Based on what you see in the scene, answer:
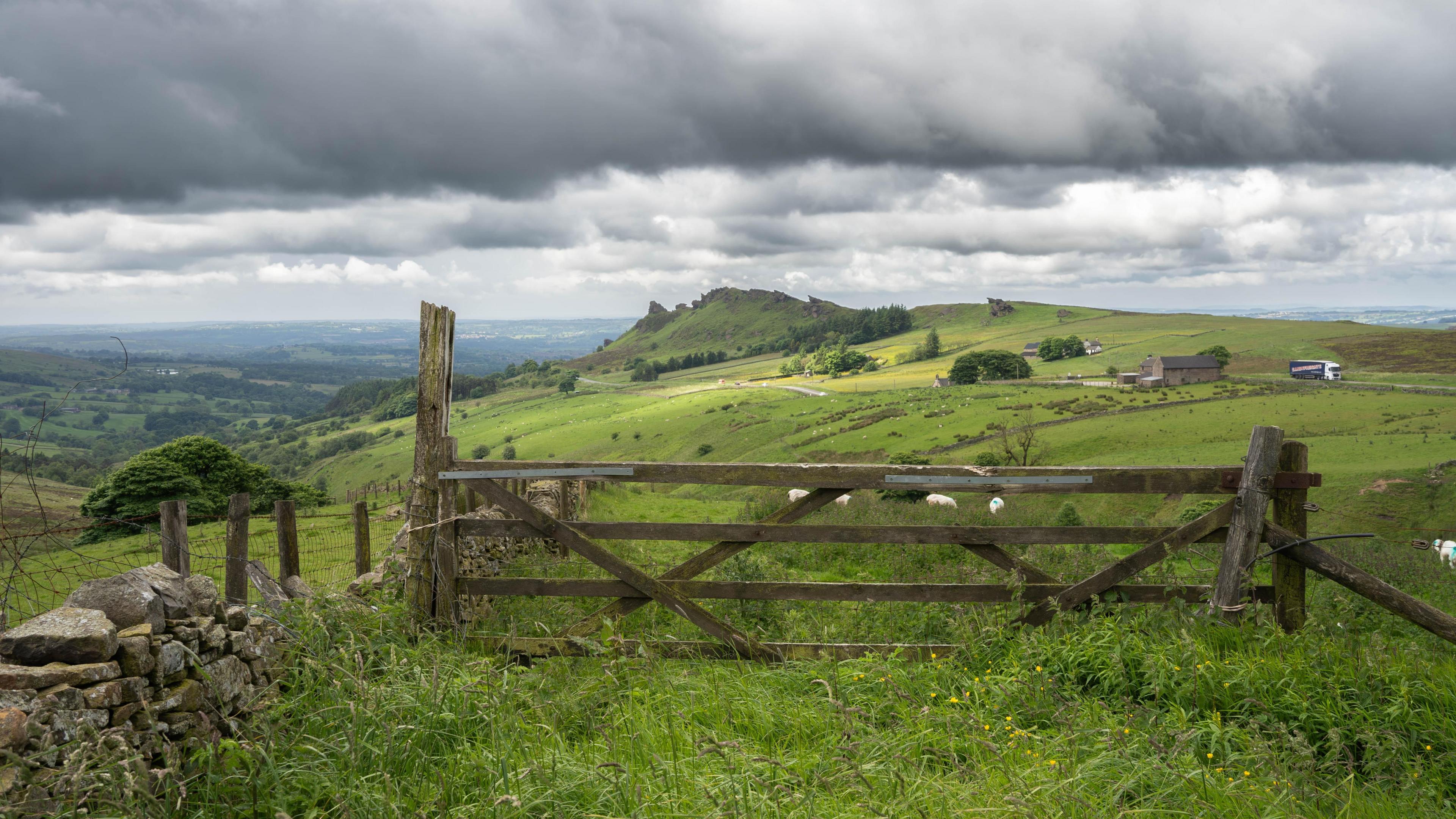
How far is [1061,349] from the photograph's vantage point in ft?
491

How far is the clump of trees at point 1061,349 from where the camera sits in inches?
5876

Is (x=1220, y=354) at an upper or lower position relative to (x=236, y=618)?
upper

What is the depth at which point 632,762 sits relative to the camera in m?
3.62

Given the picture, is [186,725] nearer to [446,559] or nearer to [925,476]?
[446,559]

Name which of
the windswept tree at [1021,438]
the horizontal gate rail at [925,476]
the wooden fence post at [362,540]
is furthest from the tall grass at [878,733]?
the windswept tree at [1021,438]

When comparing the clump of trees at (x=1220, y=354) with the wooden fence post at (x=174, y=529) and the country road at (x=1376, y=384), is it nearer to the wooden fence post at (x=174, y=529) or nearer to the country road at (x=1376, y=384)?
the country road at (x=1376, y=384)

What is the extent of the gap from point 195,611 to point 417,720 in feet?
4.41

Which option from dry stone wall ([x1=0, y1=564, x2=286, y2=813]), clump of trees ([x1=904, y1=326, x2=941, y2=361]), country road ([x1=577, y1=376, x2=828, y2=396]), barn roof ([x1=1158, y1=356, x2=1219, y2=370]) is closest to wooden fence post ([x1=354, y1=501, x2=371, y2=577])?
dry stone wall ([x1=0, y1=564, x2=286, y2=813])

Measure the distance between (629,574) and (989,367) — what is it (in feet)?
424

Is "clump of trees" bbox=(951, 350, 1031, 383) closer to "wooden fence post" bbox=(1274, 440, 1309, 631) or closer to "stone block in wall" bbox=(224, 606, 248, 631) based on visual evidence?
"wooden fence post" bbox=(1274, 440, 1309, 631)

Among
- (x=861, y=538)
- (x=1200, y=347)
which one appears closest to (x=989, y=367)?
(x=1200, y=347)

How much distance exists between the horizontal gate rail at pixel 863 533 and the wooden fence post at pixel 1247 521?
0.21 m

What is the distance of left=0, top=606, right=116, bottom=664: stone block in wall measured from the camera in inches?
131

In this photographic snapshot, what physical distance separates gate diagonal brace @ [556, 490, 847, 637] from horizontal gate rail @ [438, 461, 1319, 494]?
0.15 metres
